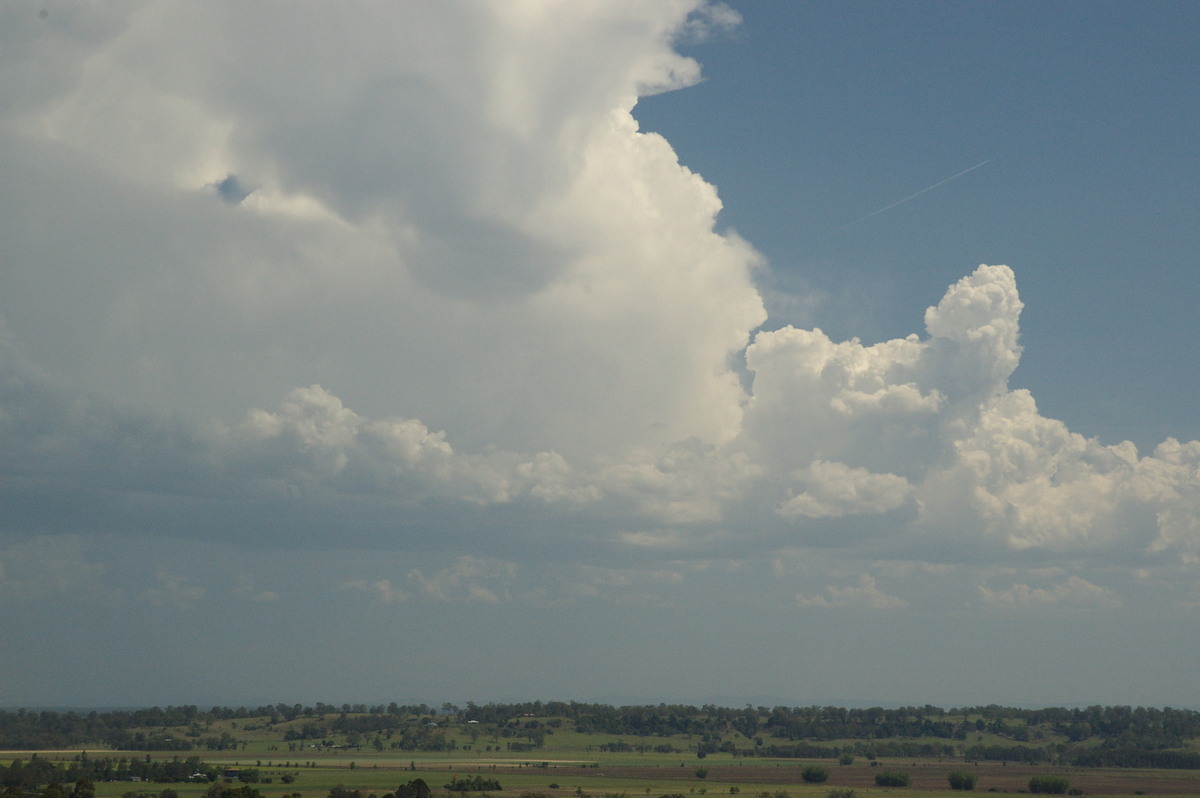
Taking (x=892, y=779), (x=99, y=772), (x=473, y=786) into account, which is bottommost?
(x=892, y=779)

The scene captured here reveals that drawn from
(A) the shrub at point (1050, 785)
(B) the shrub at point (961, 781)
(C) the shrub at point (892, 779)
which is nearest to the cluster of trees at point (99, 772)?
(C) the shrub at point (892, 779)

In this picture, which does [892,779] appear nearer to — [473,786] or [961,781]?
[961,781]

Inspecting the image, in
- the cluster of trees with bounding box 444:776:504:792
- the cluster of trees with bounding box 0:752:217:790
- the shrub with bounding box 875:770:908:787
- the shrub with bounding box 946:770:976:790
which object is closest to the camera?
the cluster of trees with bounding box 444:776:504:792

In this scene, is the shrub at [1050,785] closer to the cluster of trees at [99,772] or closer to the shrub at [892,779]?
the shrub at [892,779]

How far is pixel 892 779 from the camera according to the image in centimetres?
19450

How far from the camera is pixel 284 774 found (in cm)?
17700

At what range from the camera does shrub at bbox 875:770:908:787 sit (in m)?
192

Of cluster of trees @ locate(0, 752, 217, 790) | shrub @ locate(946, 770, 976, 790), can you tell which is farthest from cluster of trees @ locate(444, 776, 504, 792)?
shrub @ locate(946, 770, 976, 790)

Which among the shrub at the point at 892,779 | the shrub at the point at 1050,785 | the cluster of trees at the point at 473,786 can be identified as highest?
the cluster of trees at the point at 473,786

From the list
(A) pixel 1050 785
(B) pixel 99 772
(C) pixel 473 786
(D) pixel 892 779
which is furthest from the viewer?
(D) pixel 892 779

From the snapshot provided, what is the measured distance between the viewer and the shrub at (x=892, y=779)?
19150 centimetres

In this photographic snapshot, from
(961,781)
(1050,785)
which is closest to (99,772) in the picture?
(961,781)

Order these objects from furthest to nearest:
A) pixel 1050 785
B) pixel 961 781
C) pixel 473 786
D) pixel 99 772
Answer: pixel 961 781 < pixel 1050 785 < pixel 99 772 < pixel 473 786

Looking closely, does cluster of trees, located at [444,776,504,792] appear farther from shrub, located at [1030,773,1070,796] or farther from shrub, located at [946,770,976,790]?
shrub, located at [1030,773,1070,796]
